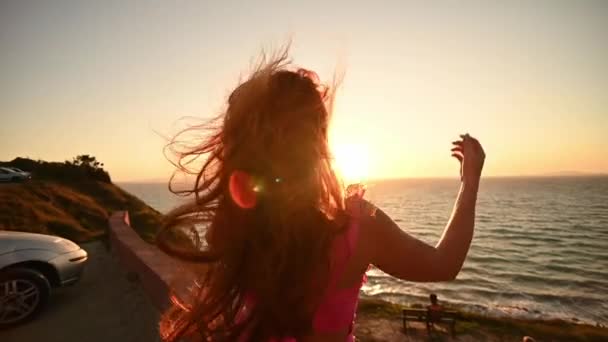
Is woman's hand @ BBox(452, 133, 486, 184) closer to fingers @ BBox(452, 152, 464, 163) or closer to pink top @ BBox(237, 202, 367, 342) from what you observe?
fingers @ BBox(452, 152, 464, 163)

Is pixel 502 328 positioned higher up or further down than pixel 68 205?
further down

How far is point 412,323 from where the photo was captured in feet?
52.7

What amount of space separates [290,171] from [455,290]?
2887 centimetres

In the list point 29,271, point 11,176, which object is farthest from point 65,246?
point 11,176

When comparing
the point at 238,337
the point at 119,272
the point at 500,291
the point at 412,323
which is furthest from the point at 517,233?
the point at 238,337

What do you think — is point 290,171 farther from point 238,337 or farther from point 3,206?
point 3,206

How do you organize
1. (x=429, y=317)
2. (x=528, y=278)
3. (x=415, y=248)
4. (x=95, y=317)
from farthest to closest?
(x=528, y=278) < (x=429, y=317) < (x=95, y=317) < (x=415, y=248)

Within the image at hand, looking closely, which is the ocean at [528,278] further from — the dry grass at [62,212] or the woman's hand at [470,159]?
the dry grass at [62,212]

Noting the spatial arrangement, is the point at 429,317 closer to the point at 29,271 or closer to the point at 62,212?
the point at 29,271

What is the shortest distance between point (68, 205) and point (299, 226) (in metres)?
20.5

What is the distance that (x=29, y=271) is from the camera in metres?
5.57

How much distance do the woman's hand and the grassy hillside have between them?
14552mm

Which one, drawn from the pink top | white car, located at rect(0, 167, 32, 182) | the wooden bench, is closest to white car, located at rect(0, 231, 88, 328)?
the pink top

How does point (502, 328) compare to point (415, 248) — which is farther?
point (502, 328)
